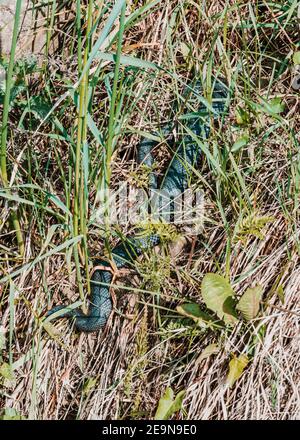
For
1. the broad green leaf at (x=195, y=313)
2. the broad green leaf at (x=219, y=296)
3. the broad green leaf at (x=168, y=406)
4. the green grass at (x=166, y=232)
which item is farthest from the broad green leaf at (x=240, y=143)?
the broad green leaf at (x=168, y=406)

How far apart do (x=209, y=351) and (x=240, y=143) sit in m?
0.78

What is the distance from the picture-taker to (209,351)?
2.52 m

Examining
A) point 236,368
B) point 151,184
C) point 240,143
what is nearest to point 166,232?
point 151,184

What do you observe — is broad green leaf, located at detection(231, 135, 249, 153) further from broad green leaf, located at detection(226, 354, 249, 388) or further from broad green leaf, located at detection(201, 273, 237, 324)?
broad green leaf, located at detection(226, 354, 249, 388)

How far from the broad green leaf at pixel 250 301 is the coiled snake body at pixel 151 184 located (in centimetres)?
45

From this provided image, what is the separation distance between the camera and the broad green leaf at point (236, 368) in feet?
8.09

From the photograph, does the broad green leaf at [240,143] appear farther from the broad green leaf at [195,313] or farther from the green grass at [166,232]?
the broad green leaf at [195,313]

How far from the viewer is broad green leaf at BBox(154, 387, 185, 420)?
2482 millimetres

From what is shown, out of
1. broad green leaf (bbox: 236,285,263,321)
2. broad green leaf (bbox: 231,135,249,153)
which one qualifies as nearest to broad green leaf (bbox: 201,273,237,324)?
broad green leaf (bbox: 236,285,263,321)

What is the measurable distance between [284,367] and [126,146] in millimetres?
1104

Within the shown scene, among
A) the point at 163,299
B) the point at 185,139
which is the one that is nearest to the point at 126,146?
the point at 185,139
